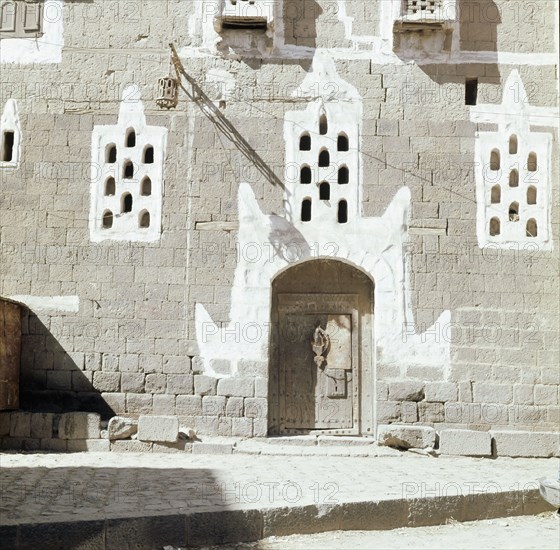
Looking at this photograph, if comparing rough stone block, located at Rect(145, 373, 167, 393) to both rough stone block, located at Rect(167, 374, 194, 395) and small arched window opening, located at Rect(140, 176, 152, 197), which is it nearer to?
rough stone block, located at Rect(167, 374, 194, 395)

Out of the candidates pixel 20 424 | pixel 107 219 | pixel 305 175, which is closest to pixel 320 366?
pixel 305 175

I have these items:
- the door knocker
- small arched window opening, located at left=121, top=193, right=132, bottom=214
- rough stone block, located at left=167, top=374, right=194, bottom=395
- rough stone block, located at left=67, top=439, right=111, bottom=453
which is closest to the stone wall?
rough stone block, located at left=167, top=374, right=194, bottom=395

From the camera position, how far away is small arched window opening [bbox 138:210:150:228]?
11.4 m

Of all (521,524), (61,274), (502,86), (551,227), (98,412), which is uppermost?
(502,86)

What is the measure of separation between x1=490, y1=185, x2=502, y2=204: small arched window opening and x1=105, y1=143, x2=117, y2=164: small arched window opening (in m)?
5.54

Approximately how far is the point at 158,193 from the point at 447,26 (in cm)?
484

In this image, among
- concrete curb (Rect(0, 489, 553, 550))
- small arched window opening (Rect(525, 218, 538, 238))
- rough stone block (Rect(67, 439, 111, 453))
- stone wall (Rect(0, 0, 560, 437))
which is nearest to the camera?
concrete curb (Rect(0, 489, 553, 550))

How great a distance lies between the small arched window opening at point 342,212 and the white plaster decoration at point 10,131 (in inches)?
187

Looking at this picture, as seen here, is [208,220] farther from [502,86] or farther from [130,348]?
[502,86]

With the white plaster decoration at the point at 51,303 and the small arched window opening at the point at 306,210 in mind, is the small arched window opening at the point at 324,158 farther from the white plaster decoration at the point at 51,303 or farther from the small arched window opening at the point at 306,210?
the white plaster decoration at the point at 51,303

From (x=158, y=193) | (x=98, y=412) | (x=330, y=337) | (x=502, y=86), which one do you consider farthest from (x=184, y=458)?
(x=502, y=86)

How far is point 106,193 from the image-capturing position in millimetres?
11469

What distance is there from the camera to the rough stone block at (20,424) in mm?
10539

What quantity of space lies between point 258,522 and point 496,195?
21.8 ft
